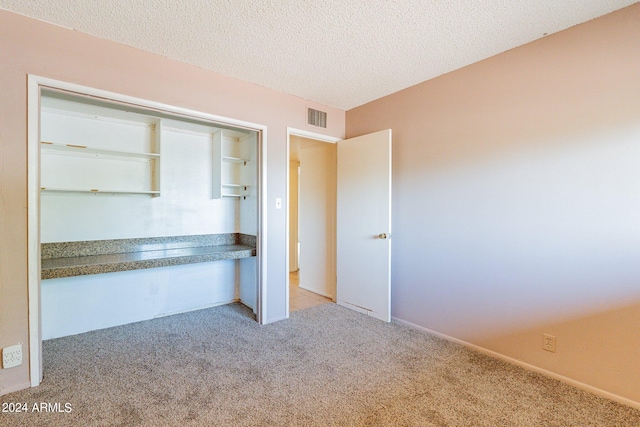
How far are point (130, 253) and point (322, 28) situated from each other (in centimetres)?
277

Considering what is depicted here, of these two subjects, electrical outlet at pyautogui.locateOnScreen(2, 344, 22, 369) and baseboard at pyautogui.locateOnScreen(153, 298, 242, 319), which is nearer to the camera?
electrical outlet at pyautogui.locateOnScreen(2, 344, 22, 369)

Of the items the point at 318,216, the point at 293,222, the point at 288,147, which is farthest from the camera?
the point at 293,222

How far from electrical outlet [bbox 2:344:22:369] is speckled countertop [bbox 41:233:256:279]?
19.7 inches

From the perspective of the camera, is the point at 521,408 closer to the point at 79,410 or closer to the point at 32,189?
the point at 79,410

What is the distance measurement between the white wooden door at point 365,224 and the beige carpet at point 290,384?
55 cm

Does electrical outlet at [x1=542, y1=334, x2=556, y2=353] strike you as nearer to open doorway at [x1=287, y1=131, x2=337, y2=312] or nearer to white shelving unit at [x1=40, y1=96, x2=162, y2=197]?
open doorway at [x1=287, y1=131, x2=337, y2=312]

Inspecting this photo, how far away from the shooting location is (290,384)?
1968mm

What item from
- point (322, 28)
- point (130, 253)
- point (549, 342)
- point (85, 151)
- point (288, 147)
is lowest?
point (549, 342)

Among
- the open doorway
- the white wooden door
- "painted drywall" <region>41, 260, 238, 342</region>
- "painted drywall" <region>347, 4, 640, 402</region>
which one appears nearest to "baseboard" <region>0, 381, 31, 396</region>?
"painted drywall" <region>41, 260, 238, 342</region>

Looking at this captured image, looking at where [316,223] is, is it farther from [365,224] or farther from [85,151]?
[85,151]

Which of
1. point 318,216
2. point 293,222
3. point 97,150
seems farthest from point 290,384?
point 293,222

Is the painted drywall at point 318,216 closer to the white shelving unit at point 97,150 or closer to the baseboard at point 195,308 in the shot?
the baseboard at point 195,308

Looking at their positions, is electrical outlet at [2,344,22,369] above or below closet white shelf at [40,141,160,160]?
below

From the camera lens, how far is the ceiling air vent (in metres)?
3.38
